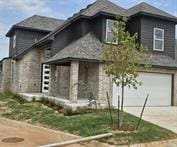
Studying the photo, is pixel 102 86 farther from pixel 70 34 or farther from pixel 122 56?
pixel 122 56

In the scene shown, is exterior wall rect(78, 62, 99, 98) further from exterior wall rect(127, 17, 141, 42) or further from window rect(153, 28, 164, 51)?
window rect(153, 28, 164, 51)

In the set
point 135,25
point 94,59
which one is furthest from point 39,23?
point 94,59

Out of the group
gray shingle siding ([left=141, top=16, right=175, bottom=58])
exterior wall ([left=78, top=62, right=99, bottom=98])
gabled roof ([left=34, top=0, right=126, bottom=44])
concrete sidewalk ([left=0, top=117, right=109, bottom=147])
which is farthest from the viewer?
gabled roof ([left=34, top=0, right=126, bottom=44])

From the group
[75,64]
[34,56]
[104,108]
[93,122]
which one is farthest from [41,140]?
[34,56]

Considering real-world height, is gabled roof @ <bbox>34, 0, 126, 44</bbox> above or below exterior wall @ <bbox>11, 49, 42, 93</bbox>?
above

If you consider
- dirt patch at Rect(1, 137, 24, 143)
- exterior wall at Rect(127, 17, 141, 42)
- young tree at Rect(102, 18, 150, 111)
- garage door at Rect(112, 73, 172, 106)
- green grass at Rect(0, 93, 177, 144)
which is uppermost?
exterior wall at Rect(127, 17, 141, 42)

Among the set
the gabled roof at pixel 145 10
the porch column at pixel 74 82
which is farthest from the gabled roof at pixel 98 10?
the porch column at pixel 74 82

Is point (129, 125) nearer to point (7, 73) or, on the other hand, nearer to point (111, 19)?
point (111, 19)

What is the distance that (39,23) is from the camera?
29.4 metres

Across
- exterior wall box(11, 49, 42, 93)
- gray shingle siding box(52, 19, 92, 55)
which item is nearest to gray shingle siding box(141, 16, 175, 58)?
gray shingle siding box(52, 19, 92, 55)

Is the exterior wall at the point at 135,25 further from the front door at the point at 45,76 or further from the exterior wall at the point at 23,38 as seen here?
the exterior wall at the point at 23,38

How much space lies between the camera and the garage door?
62.0 feet

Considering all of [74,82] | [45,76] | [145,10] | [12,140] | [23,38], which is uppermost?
[145,10]

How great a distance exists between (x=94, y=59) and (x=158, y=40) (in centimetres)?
624
